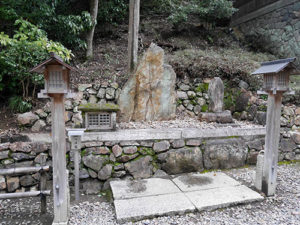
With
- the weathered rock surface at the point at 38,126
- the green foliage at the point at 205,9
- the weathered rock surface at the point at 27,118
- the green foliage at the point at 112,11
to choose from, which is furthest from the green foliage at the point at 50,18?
the green foliage at the point at 205,9

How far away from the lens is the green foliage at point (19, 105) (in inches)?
150

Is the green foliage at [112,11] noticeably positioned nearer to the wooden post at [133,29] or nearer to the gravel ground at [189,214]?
the wooden post at [133,29]

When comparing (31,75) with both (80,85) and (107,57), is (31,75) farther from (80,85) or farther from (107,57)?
(107,57)

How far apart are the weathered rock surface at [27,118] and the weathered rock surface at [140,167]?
79.8 inches

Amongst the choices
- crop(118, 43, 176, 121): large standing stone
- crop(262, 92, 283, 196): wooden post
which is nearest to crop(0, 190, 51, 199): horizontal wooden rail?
crop(118, 43, 176, 121): large standing stone

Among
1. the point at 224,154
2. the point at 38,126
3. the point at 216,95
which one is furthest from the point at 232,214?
the point at 38,126

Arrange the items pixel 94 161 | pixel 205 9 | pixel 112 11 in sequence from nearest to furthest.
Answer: pixel 94 161, pixel 112 11, pixel 205 9

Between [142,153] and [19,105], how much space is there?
104 inches

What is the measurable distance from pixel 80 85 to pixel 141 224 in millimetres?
3249

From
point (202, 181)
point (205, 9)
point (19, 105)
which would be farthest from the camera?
point (205, 9)

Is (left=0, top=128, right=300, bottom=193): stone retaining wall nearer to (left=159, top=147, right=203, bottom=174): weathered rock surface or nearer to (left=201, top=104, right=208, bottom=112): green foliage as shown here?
(left=159, top=147, right=203, bottom=174): weathered rock surface

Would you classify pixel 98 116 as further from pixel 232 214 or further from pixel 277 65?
pixel 277 65

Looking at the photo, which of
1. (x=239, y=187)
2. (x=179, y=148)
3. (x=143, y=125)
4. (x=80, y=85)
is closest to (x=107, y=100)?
(x=80, y=85)

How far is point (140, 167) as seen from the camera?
3.39 m
